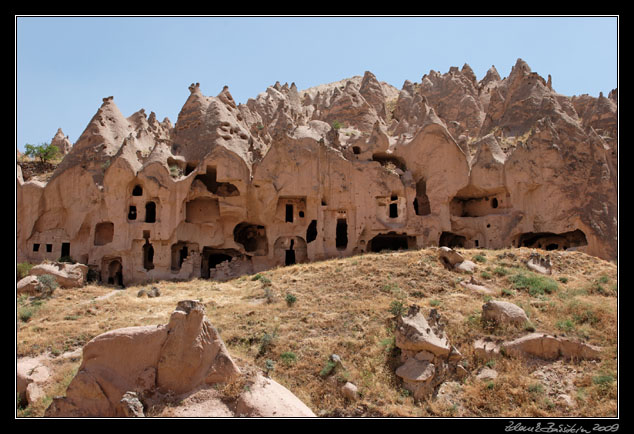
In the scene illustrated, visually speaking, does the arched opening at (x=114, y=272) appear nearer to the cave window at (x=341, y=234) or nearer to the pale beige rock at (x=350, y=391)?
the cave window at (x=341, y=234)

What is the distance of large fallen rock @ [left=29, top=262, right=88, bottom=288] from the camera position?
23469mm

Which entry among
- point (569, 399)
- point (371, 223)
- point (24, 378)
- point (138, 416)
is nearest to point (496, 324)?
point (569, 399)

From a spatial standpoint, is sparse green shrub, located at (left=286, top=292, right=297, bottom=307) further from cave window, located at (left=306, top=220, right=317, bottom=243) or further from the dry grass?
cave window, located at (left=306, top=220, right=317, bottom=243)

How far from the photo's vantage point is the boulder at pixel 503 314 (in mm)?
14297

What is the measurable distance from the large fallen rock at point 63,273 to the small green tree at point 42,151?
11696 mm

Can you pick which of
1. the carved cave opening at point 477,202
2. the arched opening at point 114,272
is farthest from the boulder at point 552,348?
the arched opening at point 114,272

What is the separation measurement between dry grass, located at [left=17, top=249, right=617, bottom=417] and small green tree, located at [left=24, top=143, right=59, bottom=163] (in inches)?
527

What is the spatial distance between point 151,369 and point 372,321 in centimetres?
785

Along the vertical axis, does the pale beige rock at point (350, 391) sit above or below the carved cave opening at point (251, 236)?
below

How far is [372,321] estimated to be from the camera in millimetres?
16203

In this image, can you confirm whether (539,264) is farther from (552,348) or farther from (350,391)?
(350,391)

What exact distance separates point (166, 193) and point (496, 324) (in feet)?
64.2

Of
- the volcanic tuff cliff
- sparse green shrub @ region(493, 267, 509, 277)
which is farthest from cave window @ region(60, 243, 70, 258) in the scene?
sparse green shrub @ region(493, 267, 509, 277)

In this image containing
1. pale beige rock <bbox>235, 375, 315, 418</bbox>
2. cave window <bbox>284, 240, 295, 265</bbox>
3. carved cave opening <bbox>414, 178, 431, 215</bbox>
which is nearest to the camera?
pale beige rock <bbox>235, 375, 315, 418</bbox>
